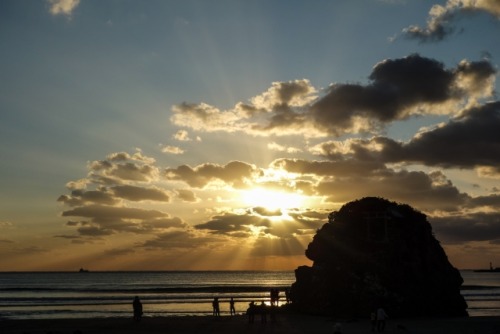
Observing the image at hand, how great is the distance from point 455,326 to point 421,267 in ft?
36.5

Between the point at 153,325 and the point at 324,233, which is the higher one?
the point at 324,233

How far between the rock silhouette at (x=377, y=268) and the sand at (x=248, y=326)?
208 cm

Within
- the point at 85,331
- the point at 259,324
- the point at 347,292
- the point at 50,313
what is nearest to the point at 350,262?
the point at 347,292

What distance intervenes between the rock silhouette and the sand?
2079mm

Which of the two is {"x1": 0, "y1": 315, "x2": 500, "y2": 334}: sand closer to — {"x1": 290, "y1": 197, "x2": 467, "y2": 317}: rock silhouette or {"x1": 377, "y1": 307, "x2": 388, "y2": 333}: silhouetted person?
{"x1": 377, "y1": 307, "x2": 388, "y2": 333}: silhouetted person

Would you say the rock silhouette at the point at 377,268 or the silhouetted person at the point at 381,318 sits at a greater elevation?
the rock silhouette at the point at 377,268

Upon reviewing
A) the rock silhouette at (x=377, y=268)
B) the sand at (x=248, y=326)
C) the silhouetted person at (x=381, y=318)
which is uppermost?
the rock silhouette at (x=377, y=268)

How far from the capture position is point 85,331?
37938 millimetres

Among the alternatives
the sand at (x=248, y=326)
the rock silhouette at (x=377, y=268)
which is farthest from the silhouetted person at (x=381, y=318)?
the rock silhouette at (x=377, y=268)

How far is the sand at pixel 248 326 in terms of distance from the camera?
36094 mm

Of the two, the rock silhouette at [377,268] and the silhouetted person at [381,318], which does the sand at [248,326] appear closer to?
the silhouetted person at [381,318]

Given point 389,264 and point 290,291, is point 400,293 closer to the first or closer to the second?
point 389,264

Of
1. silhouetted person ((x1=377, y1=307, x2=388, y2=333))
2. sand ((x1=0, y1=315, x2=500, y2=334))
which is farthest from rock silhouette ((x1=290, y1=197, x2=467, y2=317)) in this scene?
silhouetted person ((x1=377, y1=307, x2=388, y2=333))

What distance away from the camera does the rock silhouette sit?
44656mm
